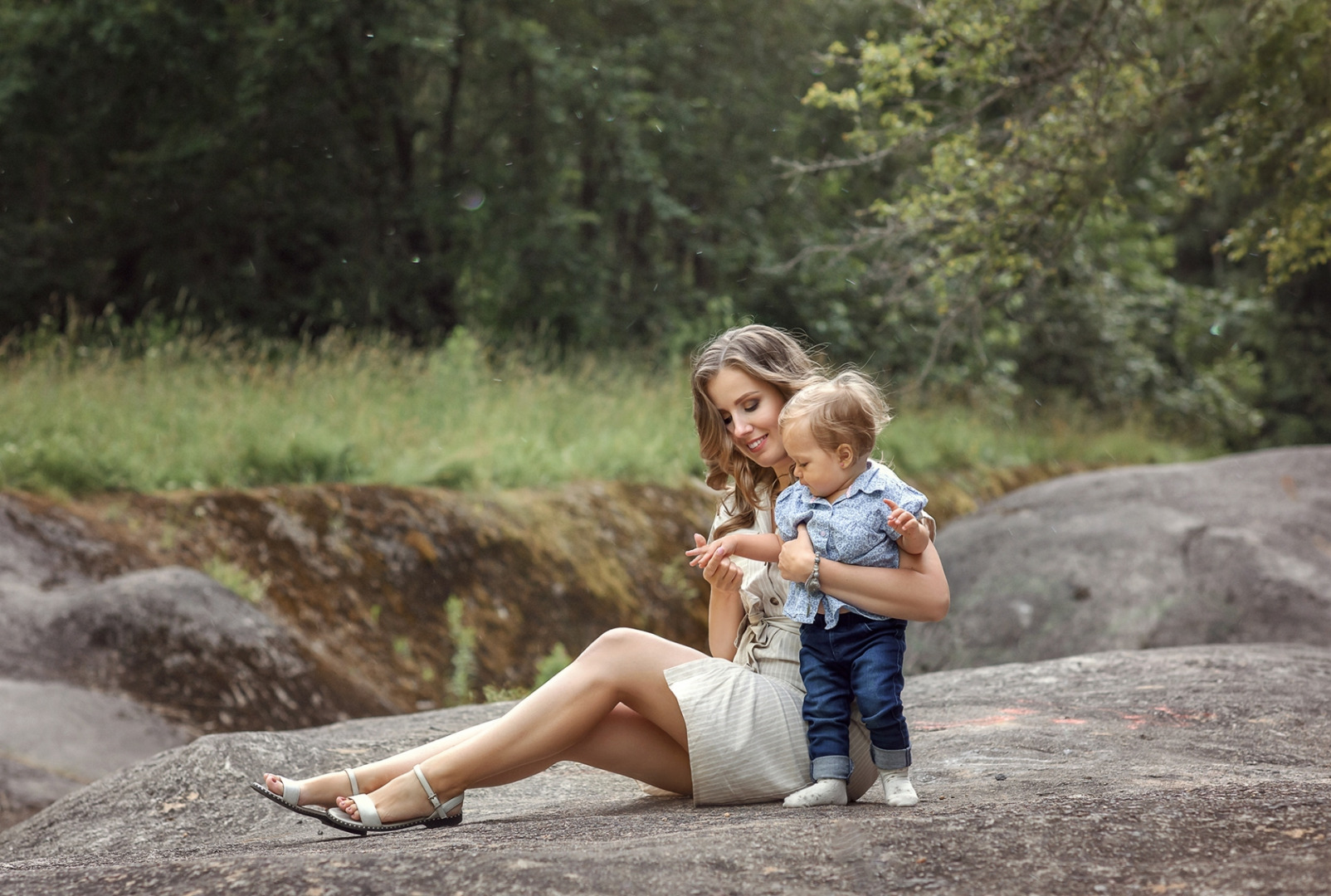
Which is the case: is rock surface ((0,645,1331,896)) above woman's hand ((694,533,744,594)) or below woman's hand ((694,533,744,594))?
below

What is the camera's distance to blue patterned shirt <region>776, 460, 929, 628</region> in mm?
2781

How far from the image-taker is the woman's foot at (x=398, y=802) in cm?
298

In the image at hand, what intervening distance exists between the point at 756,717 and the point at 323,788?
3.75 feet

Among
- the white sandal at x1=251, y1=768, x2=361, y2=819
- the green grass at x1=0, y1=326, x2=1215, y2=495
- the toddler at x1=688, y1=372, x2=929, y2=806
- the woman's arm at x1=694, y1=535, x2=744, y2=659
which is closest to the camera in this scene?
the toddler at x1=688, y1=372, x2=929, y2=806

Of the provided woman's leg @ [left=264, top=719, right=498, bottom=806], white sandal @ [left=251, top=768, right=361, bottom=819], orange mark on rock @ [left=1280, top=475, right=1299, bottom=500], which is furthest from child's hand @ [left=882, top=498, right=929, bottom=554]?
orange mark on rock @ [left=1280, top=475, right=1299, bottom=500]

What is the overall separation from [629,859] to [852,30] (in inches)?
612

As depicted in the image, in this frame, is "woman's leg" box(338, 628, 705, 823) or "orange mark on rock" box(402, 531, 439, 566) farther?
"orange mark on rock" box(402, 531, 439, 566)

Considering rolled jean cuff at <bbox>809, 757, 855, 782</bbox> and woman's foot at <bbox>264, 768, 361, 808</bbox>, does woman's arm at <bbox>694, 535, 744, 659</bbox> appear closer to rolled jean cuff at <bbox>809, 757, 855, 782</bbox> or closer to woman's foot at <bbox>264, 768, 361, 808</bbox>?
rolled jean cuff at <bbox>809, 757, 855, 782</bbox>

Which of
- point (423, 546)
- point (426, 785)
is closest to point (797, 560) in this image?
point (426, 785)

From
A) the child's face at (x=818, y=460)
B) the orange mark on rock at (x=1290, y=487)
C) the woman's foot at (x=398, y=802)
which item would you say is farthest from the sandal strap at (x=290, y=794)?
the orange mark on rock at (x=1290, y=487)

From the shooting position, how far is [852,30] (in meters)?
16.1

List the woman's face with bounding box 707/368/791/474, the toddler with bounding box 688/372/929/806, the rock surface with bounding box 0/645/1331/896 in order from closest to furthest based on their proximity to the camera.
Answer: the rock surface with bounding box 0/645/1331/896
the toddler with bounding box 688/372/929/806
the woman's face with bounding box 707/368/791/474

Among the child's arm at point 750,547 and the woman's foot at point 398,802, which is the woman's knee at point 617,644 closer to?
the child's arm at point 750,547

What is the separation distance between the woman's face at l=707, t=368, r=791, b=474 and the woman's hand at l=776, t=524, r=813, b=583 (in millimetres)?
417
